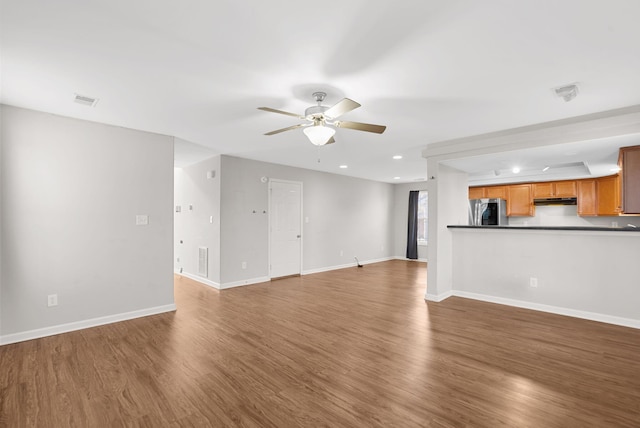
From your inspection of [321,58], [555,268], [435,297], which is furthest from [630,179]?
[321,58]

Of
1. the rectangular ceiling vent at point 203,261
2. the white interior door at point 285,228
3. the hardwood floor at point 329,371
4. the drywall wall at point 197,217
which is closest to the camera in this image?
the hardwood floor at point 329,371

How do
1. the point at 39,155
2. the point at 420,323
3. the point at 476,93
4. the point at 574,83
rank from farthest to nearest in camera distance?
the point at 420,323, the point at 39,155, the point at 476,93, the point at 574,83

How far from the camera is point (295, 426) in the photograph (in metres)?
1.85

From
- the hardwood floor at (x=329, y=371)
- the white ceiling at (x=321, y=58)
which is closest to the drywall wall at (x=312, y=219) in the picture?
the hardwood floor at (x=329, y=371)

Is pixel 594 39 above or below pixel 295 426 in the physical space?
above

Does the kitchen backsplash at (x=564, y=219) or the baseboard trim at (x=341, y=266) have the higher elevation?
the kitchen backsplash at (x=564, y=219)

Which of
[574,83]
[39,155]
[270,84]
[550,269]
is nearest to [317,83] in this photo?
[270,84]

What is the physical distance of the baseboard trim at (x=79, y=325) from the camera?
3141 millimetres

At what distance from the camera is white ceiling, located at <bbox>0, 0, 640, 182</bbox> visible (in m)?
1.71

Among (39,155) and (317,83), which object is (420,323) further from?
(39,155)

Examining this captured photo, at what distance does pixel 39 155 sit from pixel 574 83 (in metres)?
5.42

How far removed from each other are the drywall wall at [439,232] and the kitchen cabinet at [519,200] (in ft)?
11.5

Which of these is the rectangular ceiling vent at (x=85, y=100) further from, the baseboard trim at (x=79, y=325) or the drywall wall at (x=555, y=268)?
the drywall wall at (x=555, y=268)

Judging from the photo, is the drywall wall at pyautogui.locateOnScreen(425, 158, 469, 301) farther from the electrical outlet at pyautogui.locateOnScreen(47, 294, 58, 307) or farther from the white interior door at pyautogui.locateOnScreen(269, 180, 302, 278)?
the electrical outlet at pyautogui.locateOnScreen(47, 294, 58, 307)
